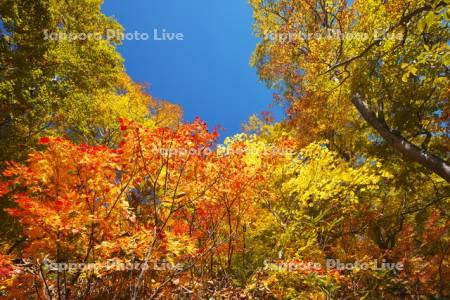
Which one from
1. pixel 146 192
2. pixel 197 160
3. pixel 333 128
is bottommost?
pixel 146 192

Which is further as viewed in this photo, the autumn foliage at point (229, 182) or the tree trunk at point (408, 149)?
the tree trunk at point (408, 149)

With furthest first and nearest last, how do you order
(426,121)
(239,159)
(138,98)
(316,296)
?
(138,98), (426,121), (239,159), (316,296)

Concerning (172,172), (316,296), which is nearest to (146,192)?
(172,172)

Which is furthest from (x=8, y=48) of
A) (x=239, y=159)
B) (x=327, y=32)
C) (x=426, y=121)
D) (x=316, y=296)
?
(x=426, y=121)

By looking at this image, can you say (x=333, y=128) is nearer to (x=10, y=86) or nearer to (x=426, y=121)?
(x=426, y=121)

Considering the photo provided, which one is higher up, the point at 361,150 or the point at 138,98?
the point at 138,98

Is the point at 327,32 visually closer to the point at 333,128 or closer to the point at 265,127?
the point at 333,128

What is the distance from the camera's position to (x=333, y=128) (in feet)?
45.6

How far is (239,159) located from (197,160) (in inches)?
48.6

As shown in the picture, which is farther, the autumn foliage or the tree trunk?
the tree trunk

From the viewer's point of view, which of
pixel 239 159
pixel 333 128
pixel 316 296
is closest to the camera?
pixel 316 296

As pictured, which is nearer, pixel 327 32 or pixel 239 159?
pixel 239 159

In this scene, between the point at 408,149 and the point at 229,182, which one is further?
the point at 408,149

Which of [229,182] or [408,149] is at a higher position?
[408,149]
